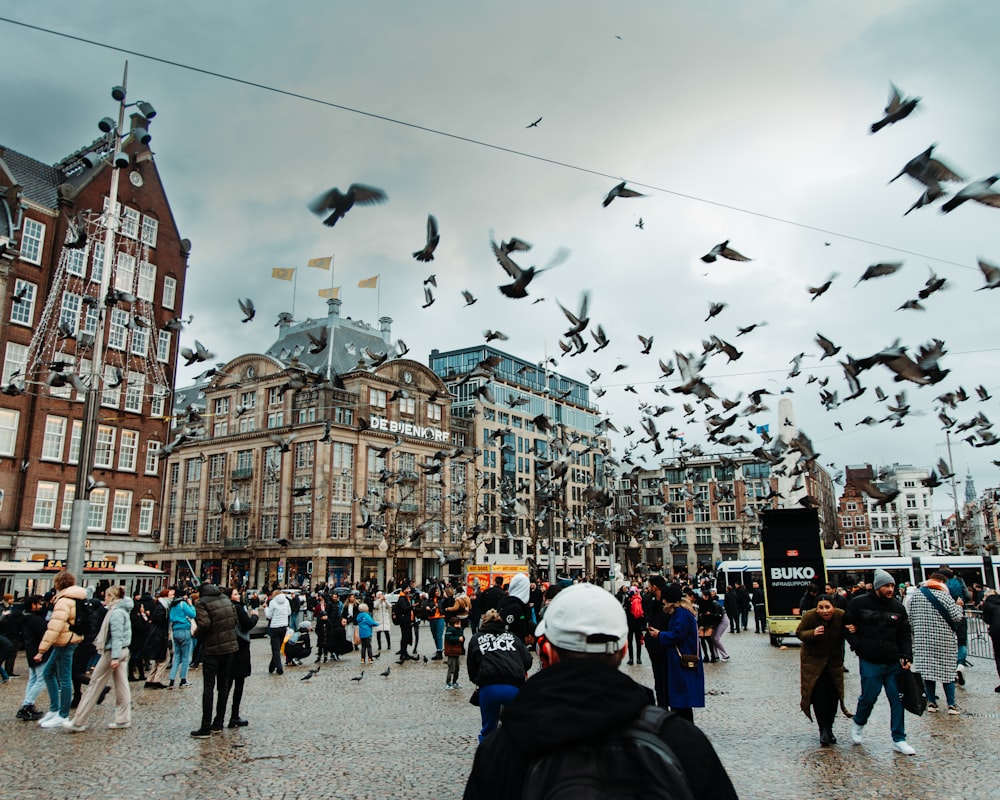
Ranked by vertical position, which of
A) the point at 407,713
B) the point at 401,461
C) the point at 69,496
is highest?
the point at 401,461

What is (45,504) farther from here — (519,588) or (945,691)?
(945,691)

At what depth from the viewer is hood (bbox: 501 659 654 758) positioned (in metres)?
2.02

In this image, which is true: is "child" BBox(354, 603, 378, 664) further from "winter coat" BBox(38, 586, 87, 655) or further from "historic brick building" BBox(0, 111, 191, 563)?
"historic brick building" BBox(0, 111, 191, 563)

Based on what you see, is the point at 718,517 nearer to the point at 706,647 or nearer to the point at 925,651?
the point at 706,647

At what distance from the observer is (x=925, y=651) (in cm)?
1066

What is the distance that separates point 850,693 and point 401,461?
5944 centimetres

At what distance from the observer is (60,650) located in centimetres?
1077

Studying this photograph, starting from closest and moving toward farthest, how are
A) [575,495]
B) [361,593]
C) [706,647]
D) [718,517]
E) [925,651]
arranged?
[925,651], [706,647], [361,593], [575,495], [718,517]

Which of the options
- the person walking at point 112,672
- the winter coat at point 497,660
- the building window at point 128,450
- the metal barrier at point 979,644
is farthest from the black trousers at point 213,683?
the building window at point 128,450

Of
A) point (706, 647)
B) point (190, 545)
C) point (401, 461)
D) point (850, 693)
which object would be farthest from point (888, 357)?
point (190, 545)

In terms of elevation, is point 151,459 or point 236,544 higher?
point 151,459

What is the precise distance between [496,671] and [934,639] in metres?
6.82

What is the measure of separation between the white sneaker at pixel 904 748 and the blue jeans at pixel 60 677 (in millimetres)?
10391

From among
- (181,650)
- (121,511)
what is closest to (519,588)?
(181,650)
